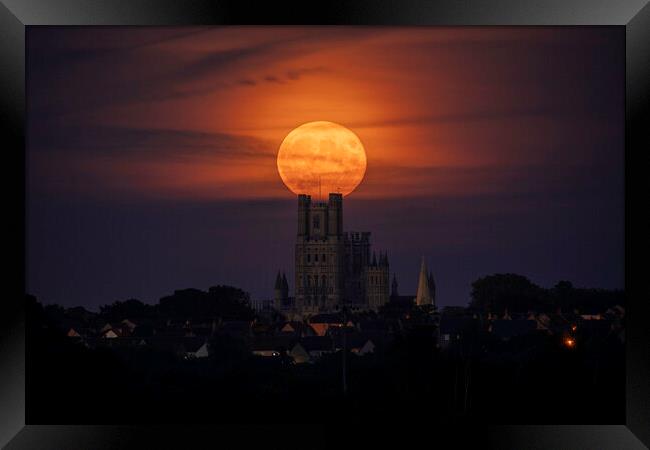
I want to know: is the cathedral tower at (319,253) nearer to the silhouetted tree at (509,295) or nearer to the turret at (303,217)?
the turret at (303,217)

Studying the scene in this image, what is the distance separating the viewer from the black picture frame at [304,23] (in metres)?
6.42

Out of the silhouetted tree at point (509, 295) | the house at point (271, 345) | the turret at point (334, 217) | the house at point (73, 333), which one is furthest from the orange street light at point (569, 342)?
the turret at point (334, 217)

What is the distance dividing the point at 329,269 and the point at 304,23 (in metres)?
39.9

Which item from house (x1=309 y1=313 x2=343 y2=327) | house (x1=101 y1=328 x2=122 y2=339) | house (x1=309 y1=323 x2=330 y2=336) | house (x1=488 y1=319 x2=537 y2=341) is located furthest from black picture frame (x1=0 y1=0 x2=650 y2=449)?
house (x1=309 y1=313 x2=343 y2=327)

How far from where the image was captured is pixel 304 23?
650 cm

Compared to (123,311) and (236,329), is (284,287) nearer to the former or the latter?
(236,329)

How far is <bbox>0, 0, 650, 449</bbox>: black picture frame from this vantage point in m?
6.42

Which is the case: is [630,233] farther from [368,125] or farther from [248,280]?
[248,280]

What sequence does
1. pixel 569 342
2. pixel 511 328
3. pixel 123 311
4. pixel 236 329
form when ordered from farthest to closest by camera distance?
pixel 236 329
pixel 511 328
pixel 569 342
pixel 123 311

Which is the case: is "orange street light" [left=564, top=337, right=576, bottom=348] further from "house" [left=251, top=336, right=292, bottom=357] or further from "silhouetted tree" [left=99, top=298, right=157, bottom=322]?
"silhouetted tree" [left=99, top=298, right=157, bottom=322]

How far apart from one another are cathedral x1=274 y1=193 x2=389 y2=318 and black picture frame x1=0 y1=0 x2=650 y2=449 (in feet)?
76.4

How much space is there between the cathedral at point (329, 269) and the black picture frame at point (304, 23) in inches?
917

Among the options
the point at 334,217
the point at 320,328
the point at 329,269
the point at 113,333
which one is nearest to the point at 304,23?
the point at 113,333

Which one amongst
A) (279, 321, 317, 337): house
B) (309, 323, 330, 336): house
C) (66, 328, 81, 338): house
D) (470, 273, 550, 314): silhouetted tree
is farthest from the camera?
(309, 323, 330, 336): house
